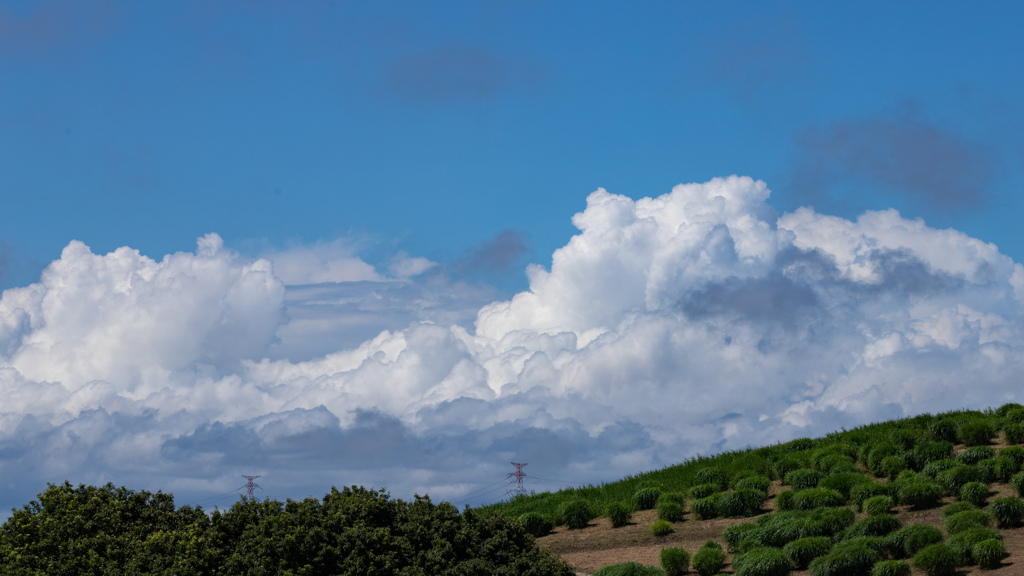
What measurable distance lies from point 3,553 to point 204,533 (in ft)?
11.4

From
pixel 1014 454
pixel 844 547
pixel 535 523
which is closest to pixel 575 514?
pixel 535 523

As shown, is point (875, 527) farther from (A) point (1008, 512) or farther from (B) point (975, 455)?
(B) point (975, 455)

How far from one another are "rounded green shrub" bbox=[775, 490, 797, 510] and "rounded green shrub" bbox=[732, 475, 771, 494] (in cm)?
82

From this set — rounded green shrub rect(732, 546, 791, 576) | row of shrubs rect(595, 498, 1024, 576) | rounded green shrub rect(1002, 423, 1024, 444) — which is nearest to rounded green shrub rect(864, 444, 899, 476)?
Answer: rounded green shrub rect(1002, 423, 1024, 444)

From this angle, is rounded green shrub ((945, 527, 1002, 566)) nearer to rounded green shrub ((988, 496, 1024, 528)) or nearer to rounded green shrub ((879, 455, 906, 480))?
rounded green shrub ((988, 496, 1024, 528))

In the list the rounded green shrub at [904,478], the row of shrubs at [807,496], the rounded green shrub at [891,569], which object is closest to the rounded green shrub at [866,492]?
the row of shrubs at [807,496]

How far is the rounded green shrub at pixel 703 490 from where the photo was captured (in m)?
18.5

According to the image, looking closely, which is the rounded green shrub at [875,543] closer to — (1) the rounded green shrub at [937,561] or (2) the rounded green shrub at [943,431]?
(1) the rounded green shrub at [937,561]

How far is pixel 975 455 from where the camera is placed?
17.9 meters

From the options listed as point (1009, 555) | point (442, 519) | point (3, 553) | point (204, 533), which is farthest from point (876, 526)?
point (3, 553)

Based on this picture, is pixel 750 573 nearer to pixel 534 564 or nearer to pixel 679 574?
pixel 679 574

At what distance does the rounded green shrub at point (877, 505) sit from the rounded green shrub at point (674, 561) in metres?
3.81

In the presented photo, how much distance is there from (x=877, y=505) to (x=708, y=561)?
376 cm

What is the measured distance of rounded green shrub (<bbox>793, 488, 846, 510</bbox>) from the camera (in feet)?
54.2
